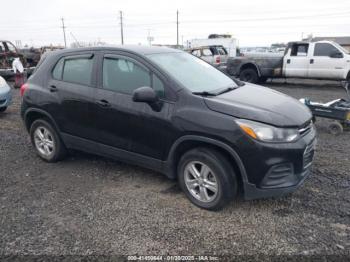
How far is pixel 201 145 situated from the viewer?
3.47m

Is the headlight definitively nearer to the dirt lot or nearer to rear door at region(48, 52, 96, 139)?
the dirt lot

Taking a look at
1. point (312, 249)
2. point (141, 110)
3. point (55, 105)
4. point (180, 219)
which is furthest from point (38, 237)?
point (312, 249)

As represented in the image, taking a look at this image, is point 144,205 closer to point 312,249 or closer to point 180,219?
point 180,219

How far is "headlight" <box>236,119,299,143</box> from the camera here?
312 cm

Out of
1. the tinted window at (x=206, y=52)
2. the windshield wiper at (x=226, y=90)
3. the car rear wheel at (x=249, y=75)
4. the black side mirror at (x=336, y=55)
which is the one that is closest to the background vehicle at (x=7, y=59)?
the tinted window at (x=206, y=52)

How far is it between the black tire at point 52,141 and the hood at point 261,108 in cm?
251

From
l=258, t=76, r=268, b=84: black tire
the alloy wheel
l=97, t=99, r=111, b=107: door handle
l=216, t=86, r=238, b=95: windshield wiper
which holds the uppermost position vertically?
l=216, t=86, r=238, b=95: windshield wiper

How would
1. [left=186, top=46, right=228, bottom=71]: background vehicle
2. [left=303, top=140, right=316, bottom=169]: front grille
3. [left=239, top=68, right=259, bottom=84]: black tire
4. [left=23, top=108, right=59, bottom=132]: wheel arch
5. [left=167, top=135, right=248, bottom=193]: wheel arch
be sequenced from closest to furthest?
[left=167, top=135, right=248, bottom=193]: wheel arch, [left=303, top=140, right=316, bottom=169]: front grille, [left=23, top=108, right=59, bottom=132]: wheel arch, [left=239, top=68, right=259, bottom=84]: black tire, [left=186, top=46, right=228, bottom=71]: background vehicle

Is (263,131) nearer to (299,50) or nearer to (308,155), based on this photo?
(308,155)

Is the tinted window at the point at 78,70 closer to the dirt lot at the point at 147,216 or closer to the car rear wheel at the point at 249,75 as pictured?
the dirt lot at the point at 147,216

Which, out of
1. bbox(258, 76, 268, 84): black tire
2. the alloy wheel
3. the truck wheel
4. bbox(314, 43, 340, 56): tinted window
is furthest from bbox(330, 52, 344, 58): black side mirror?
the alloy wheel

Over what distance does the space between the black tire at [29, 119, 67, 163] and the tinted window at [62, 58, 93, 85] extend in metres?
0.79

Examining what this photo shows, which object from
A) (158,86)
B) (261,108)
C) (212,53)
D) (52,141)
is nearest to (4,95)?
(52,141)

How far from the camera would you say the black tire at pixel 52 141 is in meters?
4.77
